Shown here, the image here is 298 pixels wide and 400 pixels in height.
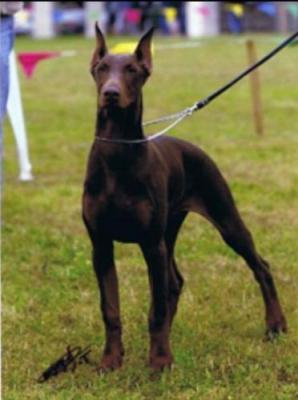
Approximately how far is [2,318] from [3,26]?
169 cm

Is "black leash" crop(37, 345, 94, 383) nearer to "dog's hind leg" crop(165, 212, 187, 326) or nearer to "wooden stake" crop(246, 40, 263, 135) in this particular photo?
"dog's hind leg" crop(165, 212, 187, 326)

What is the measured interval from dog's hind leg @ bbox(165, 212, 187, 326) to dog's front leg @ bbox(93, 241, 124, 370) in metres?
0.45

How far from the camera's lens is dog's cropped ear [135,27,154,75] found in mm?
4582

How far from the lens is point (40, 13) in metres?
44.4

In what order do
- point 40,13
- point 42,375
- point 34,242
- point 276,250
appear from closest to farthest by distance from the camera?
point 42,375
point 276,250
point 34,242
point 40,13

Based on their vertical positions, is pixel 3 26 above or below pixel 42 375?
above

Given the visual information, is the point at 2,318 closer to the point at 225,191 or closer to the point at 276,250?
the point at 225,191

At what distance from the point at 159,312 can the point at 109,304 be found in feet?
0.75

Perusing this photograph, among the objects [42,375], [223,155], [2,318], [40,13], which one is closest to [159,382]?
[42,375]

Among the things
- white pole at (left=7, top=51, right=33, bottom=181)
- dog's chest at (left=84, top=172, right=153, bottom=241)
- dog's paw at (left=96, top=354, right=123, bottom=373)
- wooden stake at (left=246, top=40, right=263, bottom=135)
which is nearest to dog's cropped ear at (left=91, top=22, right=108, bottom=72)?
dog's chest at (left=84, top=172, right=153, bottom=241)

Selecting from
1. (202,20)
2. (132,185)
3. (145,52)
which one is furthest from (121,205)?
(202,20)

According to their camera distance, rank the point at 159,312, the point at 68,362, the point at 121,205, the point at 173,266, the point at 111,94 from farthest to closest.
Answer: the point at 173,266 → the point at 68,362 → the point at 159,312 → the point at 121,205 → the point at 111,94

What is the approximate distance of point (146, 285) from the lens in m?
6.57

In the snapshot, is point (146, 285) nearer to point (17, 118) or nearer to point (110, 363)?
point (110, 363)
